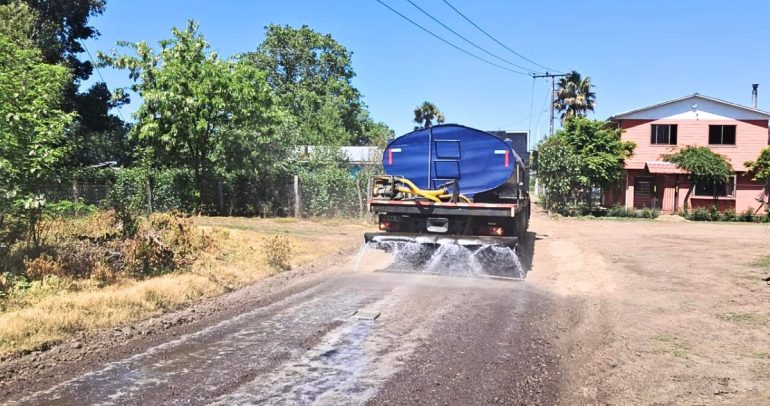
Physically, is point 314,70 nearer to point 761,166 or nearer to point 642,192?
point 642,192

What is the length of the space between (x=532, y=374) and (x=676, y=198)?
34.6m

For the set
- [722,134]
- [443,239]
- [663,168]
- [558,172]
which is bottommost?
[443,239]

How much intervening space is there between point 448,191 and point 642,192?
29096 millimetres

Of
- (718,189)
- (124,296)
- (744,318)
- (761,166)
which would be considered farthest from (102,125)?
(761,166)

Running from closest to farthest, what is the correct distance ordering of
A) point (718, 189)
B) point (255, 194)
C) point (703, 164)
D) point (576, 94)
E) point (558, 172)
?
point (255, 194)
point (558, 172)
point (703, 164)
point (718, 189)
point (576, 94)

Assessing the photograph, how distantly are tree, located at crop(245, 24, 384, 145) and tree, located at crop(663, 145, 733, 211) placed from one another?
30261 mm

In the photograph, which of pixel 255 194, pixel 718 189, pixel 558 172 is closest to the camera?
pixel 255 194

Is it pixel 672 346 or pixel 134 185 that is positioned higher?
pixel 134 185

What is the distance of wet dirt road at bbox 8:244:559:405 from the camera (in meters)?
4.75

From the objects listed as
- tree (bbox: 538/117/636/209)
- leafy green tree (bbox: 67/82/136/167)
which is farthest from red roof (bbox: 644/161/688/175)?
leafy green tree (bbox: 67/82/136/167)

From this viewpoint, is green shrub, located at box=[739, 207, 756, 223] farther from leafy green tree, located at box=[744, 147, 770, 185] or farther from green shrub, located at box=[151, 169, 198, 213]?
green shrub, located at box=[151, 169, 198, 213]

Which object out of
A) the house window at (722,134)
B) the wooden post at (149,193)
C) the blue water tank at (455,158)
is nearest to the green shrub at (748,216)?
the house window at (722,134)

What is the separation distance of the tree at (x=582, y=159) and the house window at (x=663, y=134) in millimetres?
2608

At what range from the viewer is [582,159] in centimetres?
3212
